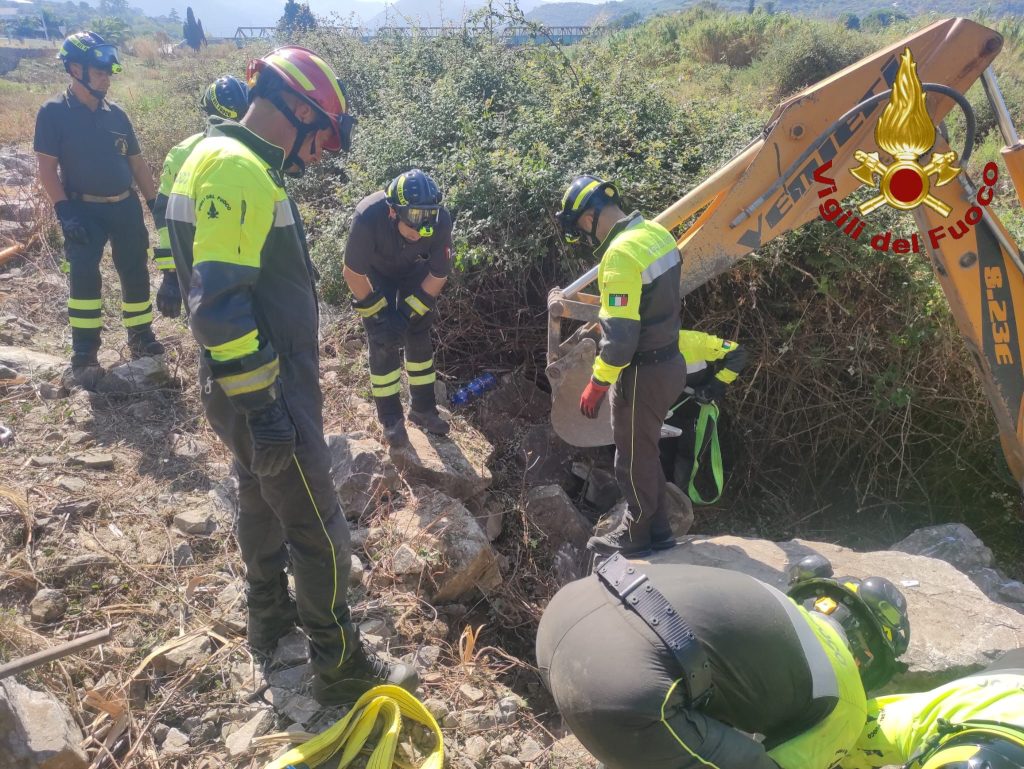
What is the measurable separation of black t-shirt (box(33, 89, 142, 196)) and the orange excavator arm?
145 inches

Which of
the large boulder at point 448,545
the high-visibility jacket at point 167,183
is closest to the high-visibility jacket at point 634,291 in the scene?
the large boulder at point 448,545

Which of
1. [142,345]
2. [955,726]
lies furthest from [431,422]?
[955,726]

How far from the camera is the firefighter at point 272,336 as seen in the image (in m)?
2.14

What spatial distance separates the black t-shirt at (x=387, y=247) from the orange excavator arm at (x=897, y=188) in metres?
1.34

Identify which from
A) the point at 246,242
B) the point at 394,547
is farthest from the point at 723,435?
the point at 246,242

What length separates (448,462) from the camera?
4.21 m

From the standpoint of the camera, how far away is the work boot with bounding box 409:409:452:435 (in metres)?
4.45

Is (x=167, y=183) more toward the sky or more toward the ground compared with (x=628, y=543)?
more toward the sky

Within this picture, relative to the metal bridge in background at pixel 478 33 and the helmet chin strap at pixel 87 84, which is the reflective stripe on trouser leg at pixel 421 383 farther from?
the metal bridge in background at pixel 478 33

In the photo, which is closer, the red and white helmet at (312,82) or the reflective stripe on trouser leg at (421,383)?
the red and white helmet at (312,82)

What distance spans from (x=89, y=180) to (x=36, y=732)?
12.1 ft

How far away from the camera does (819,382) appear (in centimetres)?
484

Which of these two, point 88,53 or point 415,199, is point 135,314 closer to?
point 88,53

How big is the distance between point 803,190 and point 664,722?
2.91 m
